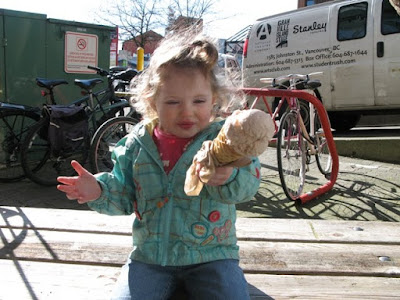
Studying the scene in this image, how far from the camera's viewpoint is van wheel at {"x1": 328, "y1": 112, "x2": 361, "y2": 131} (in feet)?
24.2

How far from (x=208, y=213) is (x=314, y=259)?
579 mm

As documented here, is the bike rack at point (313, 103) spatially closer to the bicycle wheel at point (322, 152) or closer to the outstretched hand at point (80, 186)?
the bicycle wheel at point (322, 152)

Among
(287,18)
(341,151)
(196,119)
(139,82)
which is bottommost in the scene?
(341,151)

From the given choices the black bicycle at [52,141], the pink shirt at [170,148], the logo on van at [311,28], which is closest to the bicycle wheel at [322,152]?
the black bicycle at [52,141]

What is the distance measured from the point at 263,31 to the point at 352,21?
1.52 metres

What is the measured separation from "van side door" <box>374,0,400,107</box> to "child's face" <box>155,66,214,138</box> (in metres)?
5.41

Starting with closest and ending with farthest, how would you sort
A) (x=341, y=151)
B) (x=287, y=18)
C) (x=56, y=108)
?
(x=56, y=108) → (x=341, y=151) → (x=287, y=18)

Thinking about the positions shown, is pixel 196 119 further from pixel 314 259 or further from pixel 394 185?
pixel 394 185

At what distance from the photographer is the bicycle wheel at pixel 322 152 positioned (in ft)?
13.4

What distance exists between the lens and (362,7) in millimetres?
6367

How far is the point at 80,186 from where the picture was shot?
1476mm

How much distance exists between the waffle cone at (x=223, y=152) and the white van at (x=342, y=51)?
505 centimetres

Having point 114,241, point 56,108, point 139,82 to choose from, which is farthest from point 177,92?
point 56,108

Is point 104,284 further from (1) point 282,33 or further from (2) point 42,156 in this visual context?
(1) point 282,33
